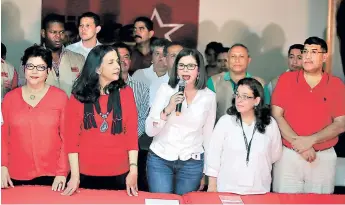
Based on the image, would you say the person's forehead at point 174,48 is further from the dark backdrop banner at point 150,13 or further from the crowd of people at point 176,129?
the dark backdrop banner at point 150,13

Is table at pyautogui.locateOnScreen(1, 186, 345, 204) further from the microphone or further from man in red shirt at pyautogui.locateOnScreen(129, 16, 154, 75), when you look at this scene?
man in red shirt at pyautogui.locateOnScreen(129, 16, 154, 75)

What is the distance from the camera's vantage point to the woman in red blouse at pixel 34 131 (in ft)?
9.44

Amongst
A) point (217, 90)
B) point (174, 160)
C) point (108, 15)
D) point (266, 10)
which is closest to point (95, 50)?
point (174, 160)

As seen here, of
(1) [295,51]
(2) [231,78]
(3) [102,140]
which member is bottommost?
(3) [102,140]

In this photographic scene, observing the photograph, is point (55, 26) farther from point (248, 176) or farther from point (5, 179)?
point (248, 176)

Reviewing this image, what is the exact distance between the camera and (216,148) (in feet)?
9.96

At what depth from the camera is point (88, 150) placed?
289 centimetres

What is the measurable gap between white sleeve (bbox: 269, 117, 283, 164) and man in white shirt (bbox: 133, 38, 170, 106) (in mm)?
1047

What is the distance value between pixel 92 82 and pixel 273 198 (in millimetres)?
1139

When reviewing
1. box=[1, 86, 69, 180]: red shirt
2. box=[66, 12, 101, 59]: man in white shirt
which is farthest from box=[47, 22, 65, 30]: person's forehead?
box=[1, 86, 69, 180]: red shirt

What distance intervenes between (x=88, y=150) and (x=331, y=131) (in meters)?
1.46

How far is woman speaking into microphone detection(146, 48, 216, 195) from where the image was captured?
9.92 feet

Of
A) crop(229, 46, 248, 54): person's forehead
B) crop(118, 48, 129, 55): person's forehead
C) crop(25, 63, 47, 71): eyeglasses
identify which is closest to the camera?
crop(25, 63, 47, 71): eyeglasses

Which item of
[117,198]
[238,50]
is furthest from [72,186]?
[238,50]
